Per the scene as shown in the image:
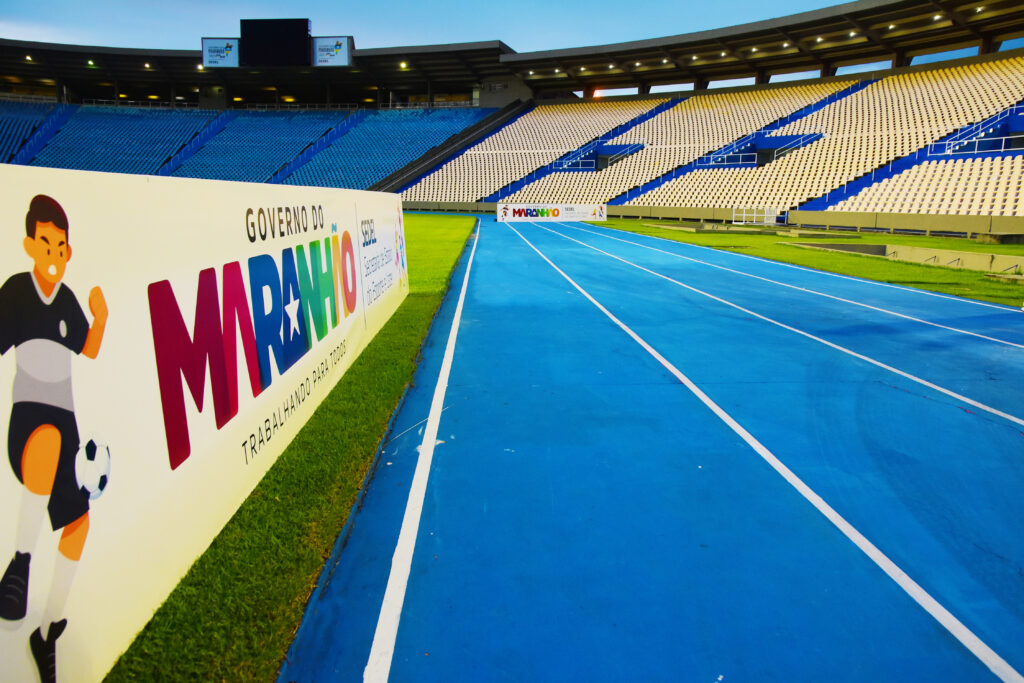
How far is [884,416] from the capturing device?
210 inches

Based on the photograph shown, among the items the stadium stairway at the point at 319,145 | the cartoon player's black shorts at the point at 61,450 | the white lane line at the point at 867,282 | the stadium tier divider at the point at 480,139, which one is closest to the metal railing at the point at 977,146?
the white lane line at the point at 867,282

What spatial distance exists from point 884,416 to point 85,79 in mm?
75650

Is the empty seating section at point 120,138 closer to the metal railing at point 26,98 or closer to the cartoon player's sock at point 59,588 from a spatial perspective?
the metal railing at point 26,98

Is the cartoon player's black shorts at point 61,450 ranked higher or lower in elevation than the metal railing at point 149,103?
lower

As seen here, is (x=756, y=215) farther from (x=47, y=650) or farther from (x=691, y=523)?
(x=47, y=650)

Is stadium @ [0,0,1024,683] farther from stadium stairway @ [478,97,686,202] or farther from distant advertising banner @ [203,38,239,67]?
distant advertising banner @ [203,38,239,67]

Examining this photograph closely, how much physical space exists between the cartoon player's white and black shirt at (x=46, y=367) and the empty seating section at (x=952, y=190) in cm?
3396

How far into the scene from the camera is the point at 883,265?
1670 centimetres

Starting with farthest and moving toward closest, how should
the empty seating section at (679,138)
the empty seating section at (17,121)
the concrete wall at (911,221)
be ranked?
the empty seating section at (17,121)
the empty seating section at (679,138)
the concrete wall at (911,221)

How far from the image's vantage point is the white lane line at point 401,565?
2477 mm

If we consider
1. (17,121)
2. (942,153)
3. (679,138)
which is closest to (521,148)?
(679,138)

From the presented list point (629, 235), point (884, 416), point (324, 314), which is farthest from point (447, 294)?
point (629, 235)

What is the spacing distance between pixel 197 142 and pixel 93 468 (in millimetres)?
63166

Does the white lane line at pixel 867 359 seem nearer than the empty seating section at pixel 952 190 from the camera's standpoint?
Yes
